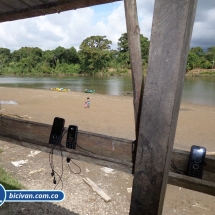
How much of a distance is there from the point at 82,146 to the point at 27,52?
228ft

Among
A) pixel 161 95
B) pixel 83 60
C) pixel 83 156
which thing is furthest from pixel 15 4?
pixel 83 60

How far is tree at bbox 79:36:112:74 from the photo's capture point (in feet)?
163

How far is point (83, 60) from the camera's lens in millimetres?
55031

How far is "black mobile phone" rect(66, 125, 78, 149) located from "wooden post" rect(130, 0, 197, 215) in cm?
84

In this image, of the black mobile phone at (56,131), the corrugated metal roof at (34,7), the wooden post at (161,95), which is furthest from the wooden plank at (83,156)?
the corrugated metal roof at (34,7)

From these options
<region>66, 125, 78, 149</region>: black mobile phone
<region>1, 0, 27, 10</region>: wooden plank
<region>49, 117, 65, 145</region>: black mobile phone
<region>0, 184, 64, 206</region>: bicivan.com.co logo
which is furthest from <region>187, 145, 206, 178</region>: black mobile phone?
<region>0, 184, 64, 206</region>: bicivan.com.co logo

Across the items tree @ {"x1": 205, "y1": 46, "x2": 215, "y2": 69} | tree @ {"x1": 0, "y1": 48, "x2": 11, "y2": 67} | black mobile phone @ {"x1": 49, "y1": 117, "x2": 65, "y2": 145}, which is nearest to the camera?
black mobile phone @ {"x1": 49, "y1": 117, "x2": 65, "y2": 145}

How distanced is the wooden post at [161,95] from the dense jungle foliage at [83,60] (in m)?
46.0

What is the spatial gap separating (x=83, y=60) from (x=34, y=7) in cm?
5511

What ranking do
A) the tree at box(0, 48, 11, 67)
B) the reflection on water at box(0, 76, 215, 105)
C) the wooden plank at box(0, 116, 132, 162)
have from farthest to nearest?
the tree at box(0, 48, 11, 67)
the reflection on water at box(0, 76, 215, 105)
the wooden plank at box(0, 116, 132, 162)

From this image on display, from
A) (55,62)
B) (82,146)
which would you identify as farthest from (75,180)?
(55,62)

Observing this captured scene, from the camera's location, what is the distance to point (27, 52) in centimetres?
6319

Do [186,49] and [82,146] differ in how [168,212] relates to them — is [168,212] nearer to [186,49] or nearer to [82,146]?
[82,146]

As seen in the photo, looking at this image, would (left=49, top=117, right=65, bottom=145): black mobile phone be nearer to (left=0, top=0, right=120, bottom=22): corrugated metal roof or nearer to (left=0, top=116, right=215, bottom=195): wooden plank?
(left=0, top=116, right=215, bottom=195): wooden plank
